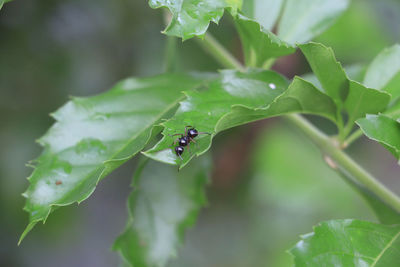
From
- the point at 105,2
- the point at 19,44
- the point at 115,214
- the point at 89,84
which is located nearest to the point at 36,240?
the point at 115,214

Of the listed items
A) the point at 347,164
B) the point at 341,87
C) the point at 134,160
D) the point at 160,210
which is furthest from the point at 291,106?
the point at 134,160

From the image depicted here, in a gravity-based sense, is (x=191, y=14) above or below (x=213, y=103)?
above

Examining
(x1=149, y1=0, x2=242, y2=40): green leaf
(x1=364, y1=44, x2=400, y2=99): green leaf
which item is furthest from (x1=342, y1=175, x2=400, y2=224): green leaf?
(x1=149, y1=0, x2=242, y2=40): green leaf

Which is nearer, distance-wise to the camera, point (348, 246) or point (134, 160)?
point (348, 246)

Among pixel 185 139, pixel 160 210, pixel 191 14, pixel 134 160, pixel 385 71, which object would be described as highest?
pixel 191 14

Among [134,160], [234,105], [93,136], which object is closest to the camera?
[234,105]

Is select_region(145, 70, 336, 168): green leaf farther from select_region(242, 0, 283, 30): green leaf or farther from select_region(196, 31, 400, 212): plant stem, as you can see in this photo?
select_region(242, 0, 283, 30): green leaf

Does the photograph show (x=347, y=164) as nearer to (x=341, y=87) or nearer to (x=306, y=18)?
(x=341, y=87)
